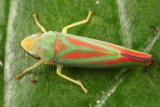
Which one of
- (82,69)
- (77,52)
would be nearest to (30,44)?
(77,52)

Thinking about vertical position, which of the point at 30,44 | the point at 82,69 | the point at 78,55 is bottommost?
the point at 82,69

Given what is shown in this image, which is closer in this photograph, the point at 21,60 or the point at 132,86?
the point at 132,86

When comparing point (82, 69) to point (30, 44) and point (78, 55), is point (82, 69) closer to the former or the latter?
point (78, 55)

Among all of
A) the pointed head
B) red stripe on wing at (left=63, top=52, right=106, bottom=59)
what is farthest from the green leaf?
red stripe on wing at (left=63, top=52, right=106, bottom=59)

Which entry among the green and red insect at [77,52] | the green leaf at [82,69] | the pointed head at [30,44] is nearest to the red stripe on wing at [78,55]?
Answer: the green and red insect at [77,52]

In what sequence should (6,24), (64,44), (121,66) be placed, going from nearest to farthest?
(121,66), (64,44), (6,24)

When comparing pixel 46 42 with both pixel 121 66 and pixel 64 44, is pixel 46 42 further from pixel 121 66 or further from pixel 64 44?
pixel 121 66

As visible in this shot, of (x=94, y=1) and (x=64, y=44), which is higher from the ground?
(x=94, y=1)

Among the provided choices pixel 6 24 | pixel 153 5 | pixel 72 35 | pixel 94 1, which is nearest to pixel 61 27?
pixel 72 35
